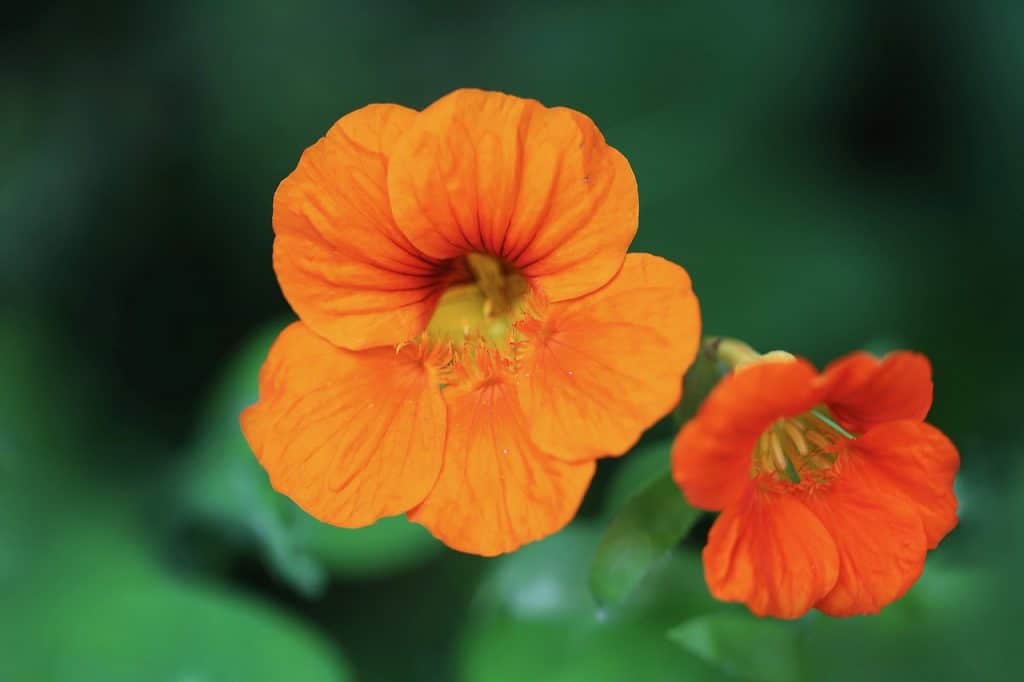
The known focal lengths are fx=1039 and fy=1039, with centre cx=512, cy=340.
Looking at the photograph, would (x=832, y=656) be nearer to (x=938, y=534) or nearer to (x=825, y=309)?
(x=938, y=534)

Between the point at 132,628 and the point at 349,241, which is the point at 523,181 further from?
the point at 132,628

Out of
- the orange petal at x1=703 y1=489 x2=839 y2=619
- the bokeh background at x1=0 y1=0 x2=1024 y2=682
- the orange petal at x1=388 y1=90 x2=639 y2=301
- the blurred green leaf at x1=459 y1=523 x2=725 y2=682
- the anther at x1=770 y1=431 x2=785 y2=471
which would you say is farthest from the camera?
the bokeh background at x1=0 y1=0 x2=1024 y2=682

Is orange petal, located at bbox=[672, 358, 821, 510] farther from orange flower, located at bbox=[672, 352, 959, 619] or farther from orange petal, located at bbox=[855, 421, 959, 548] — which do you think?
orange petal, located at bbox=[855, 421, 959, 548]

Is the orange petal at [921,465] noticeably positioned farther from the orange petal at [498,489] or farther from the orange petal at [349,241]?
the orange petal at [349,241]

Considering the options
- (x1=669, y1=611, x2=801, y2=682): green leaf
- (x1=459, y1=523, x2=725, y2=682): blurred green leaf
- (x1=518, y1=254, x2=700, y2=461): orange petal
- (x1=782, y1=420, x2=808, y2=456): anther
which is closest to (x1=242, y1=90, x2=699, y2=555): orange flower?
(x1=518, y1=254, x2=700, y2=461): orange petal

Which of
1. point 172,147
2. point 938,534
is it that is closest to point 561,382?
point 938,534

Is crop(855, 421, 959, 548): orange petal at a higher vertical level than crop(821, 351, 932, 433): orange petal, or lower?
lower

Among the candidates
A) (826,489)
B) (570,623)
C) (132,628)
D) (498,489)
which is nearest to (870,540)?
(826,489)
